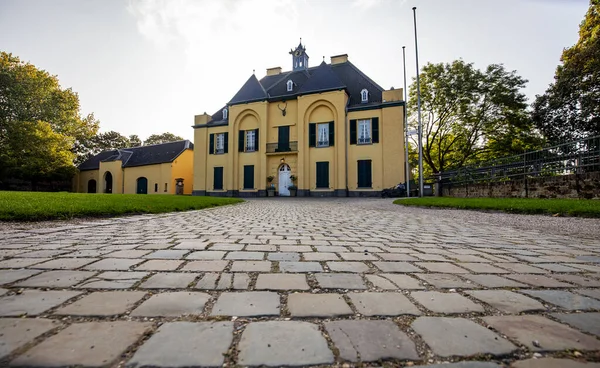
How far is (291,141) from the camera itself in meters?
22.9

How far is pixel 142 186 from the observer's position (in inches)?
1170

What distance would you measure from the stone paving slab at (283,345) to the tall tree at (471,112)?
2565 cm

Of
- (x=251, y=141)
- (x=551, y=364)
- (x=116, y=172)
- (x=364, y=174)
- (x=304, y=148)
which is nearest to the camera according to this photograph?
(x=551, y=364)

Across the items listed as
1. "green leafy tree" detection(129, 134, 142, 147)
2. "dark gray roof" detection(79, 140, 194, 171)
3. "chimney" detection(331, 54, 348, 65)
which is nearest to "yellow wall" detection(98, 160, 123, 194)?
"dark gray roof" detection(79, 140, 194, 171)

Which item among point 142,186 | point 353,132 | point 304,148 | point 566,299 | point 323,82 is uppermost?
point 323,82

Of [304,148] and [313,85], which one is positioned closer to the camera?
[304,148]

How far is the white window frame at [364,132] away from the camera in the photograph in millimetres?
21017

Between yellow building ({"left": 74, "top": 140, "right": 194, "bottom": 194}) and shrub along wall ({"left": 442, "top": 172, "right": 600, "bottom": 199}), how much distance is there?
26.8 m

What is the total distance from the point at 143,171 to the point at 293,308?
33.3 m

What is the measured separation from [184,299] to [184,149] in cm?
3115

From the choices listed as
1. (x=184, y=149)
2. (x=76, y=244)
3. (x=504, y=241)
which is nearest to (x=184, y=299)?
(x=76, y=244)

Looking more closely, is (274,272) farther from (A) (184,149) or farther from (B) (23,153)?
(B) (23,153)

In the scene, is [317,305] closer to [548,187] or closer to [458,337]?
[458,337]

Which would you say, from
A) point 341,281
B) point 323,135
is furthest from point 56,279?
point 323,135
